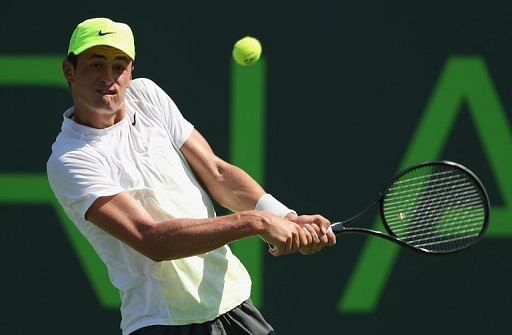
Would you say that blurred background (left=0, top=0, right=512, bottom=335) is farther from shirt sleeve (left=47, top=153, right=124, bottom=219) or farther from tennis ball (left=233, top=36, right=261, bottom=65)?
shirt sleeve (left=47, top=153, right=124, bottom=219)

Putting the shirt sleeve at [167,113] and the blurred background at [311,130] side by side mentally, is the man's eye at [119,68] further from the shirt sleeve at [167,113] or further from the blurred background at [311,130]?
the blurred background at [311,130]

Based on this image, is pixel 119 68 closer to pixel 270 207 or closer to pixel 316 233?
pixel 270 207

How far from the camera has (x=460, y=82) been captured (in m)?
Answer: 5.84

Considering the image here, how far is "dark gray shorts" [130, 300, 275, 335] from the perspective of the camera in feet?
13.0

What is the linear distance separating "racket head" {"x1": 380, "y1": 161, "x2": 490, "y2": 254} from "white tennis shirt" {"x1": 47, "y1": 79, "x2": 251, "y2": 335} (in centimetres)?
70

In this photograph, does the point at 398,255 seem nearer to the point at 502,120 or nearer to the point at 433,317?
the point at 433,317

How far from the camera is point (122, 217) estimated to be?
381 centimetres

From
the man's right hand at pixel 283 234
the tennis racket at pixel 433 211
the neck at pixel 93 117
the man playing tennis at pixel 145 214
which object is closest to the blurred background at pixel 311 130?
the tennis racket at pixel 433 211

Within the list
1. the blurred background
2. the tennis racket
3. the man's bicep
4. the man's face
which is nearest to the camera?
the man's bicep

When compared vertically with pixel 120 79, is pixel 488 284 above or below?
below

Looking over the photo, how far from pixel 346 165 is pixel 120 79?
206cm

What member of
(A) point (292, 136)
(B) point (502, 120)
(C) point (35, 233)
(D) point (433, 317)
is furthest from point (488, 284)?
(C) point (35, 233)

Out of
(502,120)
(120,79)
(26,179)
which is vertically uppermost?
(120,79)

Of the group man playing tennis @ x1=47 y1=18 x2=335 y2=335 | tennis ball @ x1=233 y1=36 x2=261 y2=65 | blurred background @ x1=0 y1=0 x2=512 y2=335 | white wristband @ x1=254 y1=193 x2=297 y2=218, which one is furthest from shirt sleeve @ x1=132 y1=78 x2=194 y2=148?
blurred background @ x1=0 y1=0 x2=512 y2=335
